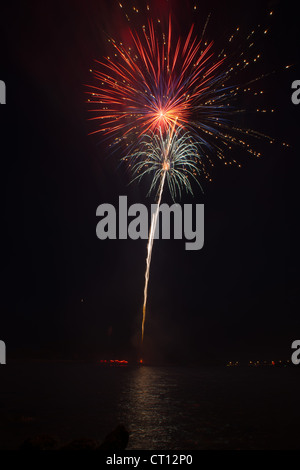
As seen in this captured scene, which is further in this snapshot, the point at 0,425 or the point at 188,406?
the point at 188,406

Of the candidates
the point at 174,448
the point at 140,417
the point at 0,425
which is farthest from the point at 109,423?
the point at 174,448

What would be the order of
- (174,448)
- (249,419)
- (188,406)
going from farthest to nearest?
(188,406), (249,419), (174,448)
